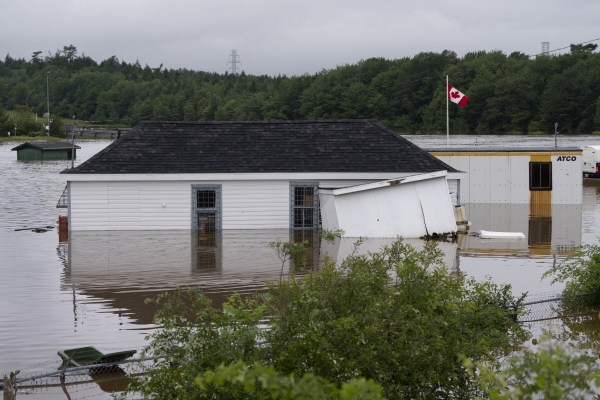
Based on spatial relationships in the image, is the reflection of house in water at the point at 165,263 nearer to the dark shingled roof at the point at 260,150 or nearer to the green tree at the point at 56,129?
the dark shingled roof at the point at 260,150

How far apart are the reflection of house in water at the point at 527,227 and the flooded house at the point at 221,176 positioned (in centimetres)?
233

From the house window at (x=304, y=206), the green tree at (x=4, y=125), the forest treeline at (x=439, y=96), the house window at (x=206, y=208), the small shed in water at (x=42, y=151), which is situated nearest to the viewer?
the house window at (x=206, y=208)

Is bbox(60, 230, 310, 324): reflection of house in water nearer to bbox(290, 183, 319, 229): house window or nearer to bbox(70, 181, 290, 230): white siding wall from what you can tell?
bbox(70, 181, 290, 230): white siding wall

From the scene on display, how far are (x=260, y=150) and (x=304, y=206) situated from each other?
2.58m

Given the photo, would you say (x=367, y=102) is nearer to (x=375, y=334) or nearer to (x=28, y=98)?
(x=375, y=334)

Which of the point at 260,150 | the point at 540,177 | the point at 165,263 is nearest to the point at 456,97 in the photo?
the point at 540,177

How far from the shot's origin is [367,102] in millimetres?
107312

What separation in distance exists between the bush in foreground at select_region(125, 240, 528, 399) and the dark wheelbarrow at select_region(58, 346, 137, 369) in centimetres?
293

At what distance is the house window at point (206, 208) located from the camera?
29742 millimetres

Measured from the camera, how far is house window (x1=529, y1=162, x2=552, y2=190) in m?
37.7

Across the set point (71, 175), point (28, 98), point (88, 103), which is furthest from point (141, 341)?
point (28, 98)

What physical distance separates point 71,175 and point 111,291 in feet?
32.6

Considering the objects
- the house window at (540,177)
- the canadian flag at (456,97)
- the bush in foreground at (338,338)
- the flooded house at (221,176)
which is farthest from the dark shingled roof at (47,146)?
the bush in foreground at (338,338)

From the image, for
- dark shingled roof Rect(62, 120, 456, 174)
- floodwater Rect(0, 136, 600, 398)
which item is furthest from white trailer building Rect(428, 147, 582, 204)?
dark shingled roof Rect(62, 120, 456, 174)
